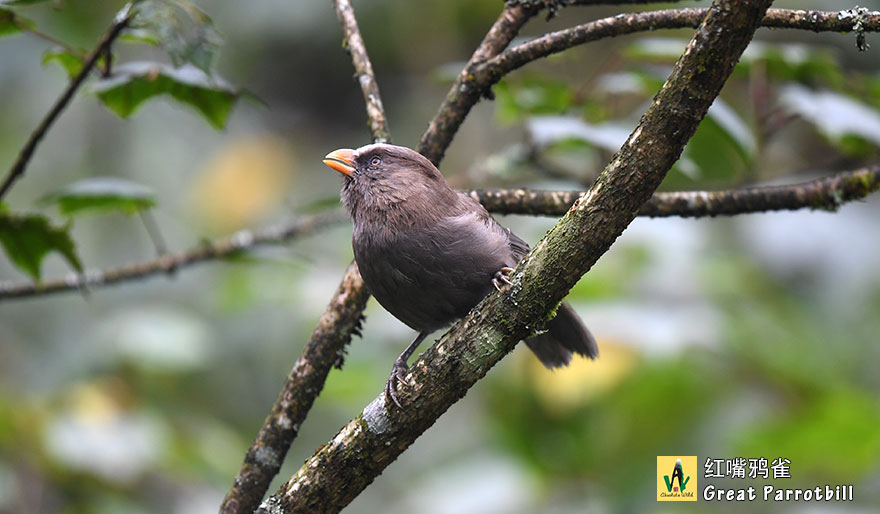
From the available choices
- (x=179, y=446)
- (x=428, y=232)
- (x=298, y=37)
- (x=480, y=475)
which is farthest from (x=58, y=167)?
(x=428, y=232)

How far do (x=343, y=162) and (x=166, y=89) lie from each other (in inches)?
29.6

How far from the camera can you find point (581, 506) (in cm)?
414

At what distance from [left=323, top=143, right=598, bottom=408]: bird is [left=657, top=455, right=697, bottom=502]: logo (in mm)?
1209

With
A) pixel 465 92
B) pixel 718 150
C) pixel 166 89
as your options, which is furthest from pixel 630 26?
pixel 166 89

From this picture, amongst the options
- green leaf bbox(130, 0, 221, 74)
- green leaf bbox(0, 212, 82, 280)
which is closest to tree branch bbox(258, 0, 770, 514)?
green leaf bbox(130, 0, 221, 74)

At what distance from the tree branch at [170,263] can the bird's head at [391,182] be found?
0.56m

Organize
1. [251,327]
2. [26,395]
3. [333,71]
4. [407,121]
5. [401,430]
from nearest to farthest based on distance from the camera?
[401,430]
[26,395]
[251,327]
[407,121]
[333,71]

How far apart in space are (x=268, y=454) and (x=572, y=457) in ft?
6.94

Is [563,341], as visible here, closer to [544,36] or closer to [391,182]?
[391,182]

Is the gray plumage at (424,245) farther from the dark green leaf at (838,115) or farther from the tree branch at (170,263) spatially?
the dark green leaf at (838,115)

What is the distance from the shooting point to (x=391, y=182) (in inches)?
112

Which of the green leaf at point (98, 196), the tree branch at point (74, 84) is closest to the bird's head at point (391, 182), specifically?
the green leaf at point (98, 196)

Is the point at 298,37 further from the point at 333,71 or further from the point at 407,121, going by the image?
the point at 407,121

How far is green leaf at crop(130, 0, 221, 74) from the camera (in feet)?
6.98
